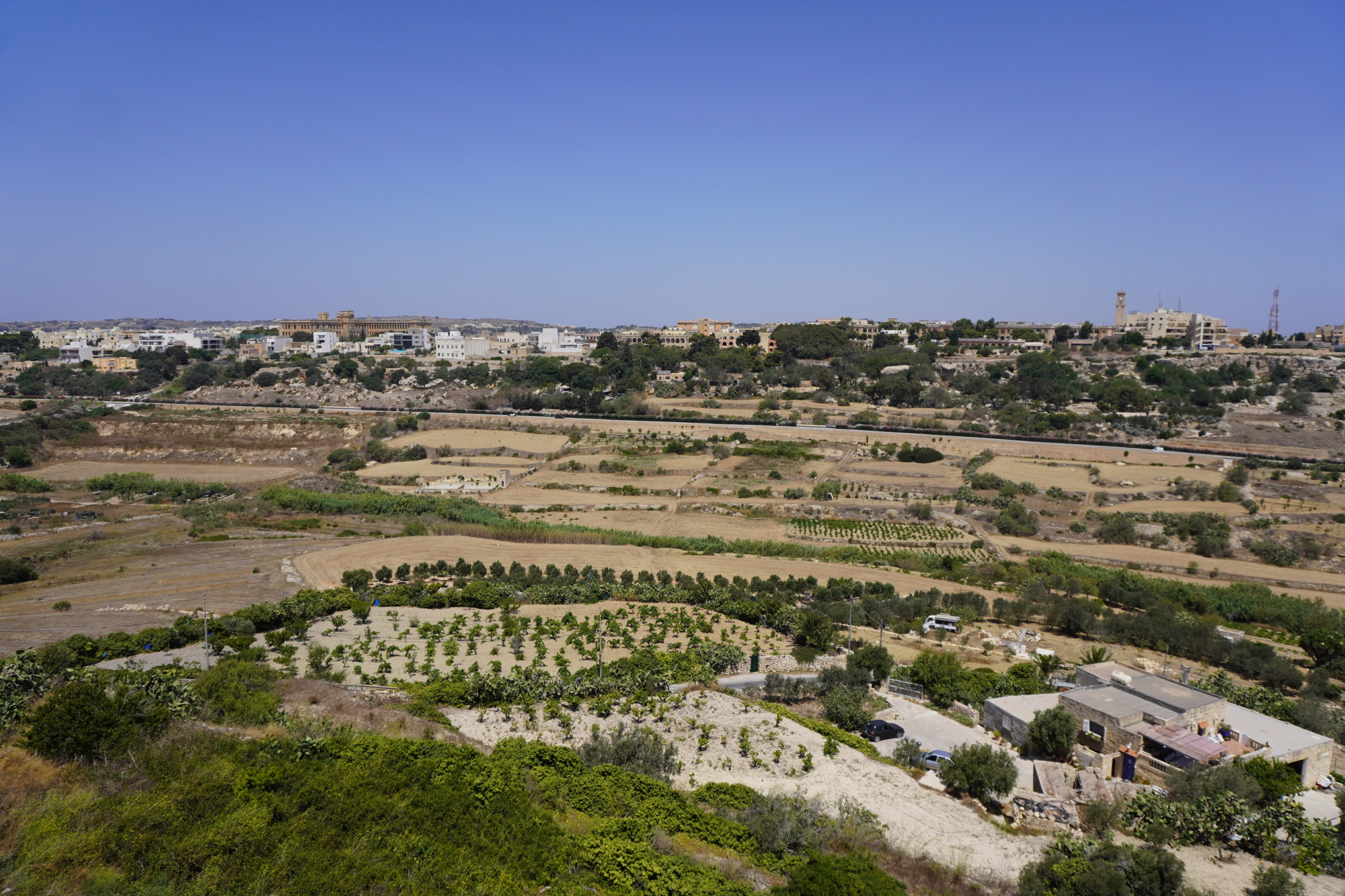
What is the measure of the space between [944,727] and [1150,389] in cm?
6228

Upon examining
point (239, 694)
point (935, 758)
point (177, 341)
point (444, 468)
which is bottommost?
point (935, 758)

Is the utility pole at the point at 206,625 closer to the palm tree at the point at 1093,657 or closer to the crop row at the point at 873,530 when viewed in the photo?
the palm tree at the point at 1093,657

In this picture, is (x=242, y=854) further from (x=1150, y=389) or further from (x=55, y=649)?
(x=1150, y=389)

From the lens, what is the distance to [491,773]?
12.1 metres

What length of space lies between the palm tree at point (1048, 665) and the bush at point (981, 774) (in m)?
5.82

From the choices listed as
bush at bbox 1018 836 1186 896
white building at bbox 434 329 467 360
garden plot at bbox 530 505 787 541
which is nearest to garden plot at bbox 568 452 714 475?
garden plot at bbox 530 505 787 541

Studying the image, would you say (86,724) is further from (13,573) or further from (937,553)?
(937,553)

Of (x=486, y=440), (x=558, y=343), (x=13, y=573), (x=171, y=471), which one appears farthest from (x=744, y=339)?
(x=13, y=573)

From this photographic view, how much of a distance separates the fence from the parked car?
→ 3.03 meters

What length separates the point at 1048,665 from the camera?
18.9 m

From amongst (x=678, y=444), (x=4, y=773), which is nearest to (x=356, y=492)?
(x=678, y=444)

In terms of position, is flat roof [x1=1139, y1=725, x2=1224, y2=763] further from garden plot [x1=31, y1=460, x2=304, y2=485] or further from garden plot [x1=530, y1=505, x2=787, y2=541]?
garden plot [x1=31, y1=460, x2=304, y2=485]

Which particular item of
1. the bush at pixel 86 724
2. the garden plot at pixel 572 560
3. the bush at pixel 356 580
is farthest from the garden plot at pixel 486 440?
the bush at pixel 86 724

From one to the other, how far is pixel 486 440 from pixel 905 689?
134 feet
